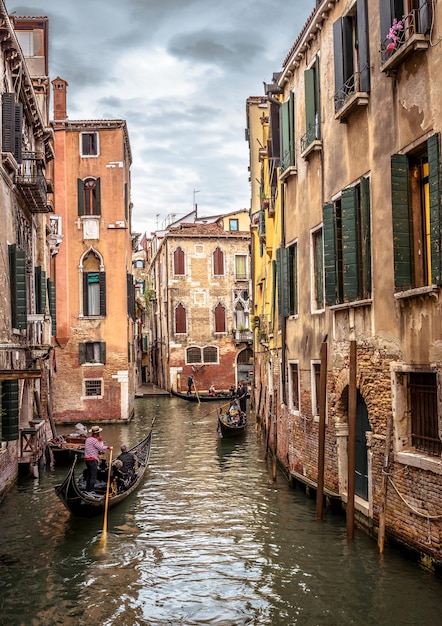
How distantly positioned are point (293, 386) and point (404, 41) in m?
6.46

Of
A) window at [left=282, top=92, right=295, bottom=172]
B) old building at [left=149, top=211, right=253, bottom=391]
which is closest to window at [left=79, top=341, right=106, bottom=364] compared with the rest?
old building at [left=149, top=211, right=253, bottom=391]

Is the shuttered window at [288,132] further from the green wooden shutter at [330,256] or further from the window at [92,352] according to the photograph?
the window at [92,352]

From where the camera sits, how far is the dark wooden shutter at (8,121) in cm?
1162

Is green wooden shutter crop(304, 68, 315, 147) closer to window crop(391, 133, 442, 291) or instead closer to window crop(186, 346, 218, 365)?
window crop(391, 133, 442, 291)

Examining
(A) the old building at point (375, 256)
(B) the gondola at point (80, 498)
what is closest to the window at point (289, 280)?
(A) the old building at point (375, 256)

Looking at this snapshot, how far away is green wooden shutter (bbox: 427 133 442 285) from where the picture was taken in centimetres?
660

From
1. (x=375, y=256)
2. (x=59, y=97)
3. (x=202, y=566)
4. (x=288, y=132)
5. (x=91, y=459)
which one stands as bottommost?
(x=202, y=566)

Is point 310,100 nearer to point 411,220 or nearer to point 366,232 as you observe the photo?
point 366,232

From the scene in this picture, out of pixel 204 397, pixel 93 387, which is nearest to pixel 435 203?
pixel 93 387

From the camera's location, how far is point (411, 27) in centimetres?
714

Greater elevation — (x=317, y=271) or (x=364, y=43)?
(x=364, y=43)

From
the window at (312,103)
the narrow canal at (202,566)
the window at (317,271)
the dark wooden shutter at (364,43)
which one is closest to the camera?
the narrow canal at (202,566)

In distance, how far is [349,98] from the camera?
8.51 metres

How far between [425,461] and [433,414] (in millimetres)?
510
